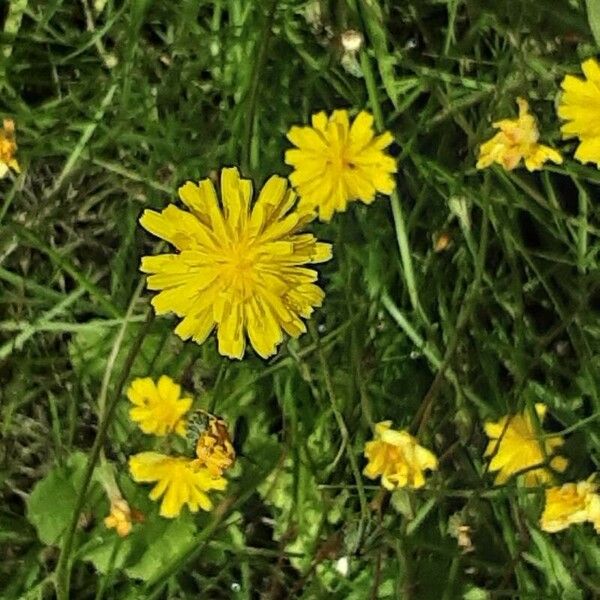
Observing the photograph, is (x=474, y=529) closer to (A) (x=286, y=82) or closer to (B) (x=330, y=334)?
(B) (x=330, y=334)

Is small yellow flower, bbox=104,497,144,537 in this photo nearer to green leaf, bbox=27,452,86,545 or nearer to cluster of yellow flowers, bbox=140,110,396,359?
green leaf, bbox=27,452,86,545

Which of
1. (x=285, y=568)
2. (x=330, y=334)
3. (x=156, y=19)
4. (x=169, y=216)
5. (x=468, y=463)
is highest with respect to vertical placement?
(x=156, y=19)

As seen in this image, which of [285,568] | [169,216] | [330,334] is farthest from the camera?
[285,568]

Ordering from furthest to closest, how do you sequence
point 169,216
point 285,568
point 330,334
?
point 285,568
point 330,334
point 169,216

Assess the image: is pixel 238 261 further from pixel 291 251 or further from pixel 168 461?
pixel 168 461

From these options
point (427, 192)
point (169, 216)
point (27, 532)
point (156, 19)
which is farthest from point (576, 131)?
point (27, 532)

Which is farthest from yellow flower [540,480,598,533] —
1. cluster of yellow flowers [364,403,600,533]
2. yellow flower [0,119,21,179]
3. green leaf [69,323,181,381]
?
yellow flower [0,119,21,179]

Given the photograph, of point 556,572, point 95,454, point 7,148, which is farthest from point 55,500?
point 556,572

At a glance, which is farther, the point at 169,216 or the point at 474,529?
the point at 474,529
